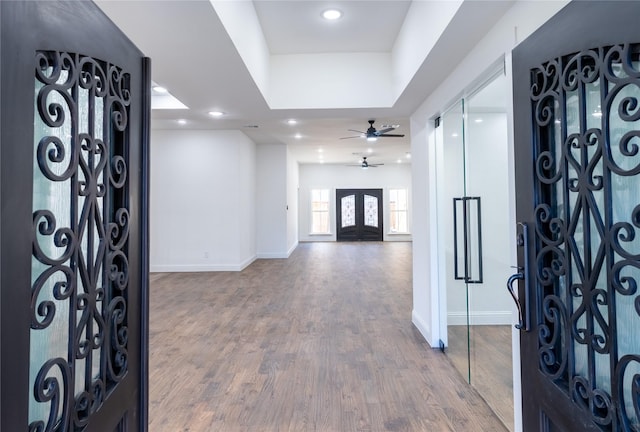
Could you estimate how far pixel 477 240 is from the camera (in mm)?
2902

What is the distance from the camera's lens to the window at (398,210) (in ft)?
43.9

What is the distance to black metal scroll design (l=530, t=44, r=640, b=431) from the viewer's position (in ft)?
3.14

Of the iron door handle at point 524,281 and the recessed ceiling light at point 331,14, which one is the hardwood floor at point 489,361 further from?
the recessed ceiling light at point 331,14

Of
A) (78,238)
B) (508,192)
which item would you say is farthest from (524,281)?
(78,238)

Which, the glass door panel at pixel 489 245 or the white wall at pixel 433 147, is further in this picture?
the glass door panel at pixel 489 245

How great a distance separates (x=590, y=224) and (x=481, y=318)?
6.66 feet

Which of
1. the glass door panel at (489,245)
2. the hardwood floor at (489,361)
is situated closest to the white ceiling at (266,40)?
the glass door panel at (489,245)

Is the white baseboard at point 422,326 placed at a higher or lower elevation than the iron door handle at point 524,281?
lower

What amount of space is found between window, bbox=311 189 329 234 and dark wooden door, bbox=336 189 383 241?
0.43 meters

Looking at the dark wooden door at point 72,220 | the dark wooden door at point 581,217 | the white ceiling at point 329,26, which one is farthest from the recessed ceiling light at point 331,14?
the dark wooden door at point 72,220

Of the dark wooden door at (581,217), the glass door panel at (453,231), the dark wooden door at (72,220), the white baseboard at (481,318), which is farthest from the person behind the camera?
the glass door panel at (453,231)

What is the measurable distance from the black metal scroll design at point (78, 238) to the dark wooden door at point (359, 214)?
1233 centimetres

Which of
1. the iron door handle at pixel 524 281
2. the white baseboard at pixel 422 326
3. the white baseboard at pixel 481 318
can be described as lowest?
the white baseboard at pixel 422 326

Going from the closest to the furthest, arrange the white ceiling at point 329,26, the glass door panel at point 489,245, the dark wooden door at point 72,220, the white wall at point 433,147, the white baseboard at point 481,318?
the dark wooden door at point 72,220 → the white wall at point 433,147 → the glass door panel at point 489,245 → the white baseboard at point 481,318 → the white ceiling at point 329,26
